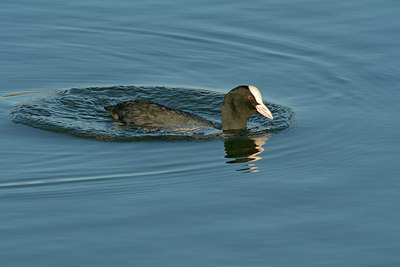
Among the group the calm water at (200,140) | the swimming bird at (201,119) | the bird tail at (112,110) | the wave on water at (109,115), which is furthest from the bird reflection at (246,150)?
the bird tail at (112,110)

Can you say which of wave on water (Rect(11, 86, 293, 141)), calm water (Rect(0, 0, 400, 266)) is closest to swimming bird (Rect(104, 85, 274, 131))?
wave on water (Rect(11, 86, 293, 141))

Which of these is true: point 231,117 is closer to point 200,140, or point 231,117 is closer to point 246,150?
point 200,140

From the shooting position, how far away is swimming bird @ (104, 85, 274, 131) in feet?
34.7

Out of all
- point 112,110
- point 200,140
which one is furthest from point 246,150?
point 112,110

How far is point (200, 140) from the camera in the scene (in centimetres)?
1017

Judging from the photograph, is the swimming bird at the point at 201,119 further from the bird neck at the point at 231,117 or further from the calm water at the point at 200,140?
the calm water at the point at 200,140

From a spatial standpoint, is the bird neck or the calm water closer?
the calm water

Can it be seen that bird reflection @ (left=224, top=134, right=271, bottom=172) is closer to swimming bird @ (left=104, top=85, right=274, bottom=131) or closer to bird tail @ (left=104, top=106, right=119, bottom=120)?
swimming bird @ (left=104, top=85, right=274, bottom=131)

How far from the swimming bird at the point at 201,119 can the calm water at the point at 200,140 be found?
251mm

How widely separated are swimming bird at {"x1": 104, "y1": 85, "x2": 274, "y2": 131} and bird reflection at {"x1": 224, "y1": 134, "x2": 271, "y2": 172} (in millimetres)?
372

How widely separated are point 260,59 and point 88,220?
703 cm

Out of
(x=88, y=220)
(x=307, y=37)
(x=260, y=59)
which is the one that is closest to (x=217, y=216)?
(x=88, y=220)

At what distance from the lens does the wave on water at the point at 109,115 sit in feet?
33.9

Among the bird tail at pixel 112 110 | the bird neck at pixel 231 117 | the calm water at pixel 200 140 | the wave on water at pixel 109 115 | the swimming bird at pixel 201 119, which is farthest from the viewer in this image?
the bird tail at pixel 112 110
